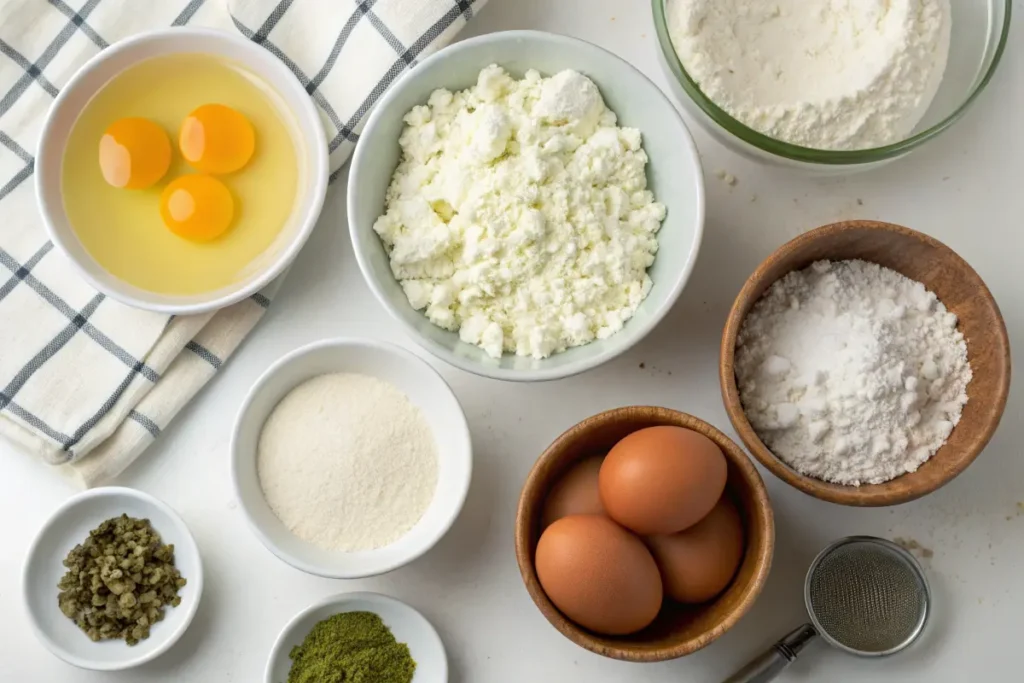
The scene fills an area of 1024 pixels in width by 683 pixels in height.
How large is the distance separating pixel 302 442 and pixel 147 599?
0.37 m

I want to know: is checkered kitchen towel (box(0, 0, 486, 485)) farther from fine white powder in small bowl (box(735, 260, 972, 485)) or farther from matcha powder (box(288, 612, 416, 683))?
fine white powder in small bowl (box(735, 260, 972, 485))

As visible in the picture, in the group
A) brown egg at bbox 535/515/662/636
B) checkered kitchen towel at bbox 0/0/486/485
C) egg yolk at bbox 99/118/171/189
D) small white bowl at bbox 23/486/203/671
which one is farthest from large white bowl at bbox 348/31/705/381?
small white bowl at bbox 23/486/203/671

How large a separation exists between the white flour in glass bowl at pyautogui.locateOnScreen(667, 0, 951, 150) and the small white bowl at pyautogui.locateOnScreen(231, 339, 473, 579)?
0.65 metres

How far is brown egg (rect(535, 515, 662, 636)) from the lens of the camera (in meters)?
1.16

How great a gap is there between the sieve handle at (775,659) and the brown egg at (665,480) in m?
0.33

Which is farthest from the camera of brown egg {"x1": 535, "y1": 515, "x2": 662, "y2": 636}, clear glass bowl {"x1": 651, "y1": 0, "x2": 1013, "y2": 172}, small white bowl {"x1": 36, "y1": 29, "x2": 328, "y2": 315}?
small white bowl {"x1": 36, "y1": 29, "x2": 328, "y2": 315}

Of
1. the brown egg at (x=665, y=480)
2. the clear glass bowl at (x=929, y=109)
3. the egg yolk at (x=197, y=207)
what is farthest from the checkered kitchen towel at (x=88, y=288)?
the brown egg at (x=665, y=480)

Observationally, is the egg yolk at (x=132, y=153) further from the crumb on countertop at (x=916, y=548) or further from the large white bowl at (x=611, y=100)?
the crumb on countertop at (x=916, y=548)

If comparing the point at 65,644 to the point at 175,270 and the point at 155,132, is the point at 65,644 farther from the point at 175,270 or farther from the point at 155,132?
the point at 155,132

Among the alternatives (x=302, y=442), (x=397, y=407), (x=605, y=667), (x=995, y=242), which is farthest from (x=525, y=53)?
(x=605, y=667)

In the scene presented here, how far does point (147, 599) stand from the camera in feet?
4.56

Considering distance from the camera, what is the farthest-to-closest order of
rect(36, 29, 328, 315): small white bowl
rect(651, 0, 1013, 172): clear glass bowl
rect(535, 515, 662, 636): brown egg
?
rect(36, 29, 328, 315): small white bowl, rect(651, 0, 1013, 172): clear glass bowl, rect(535, 515, 662, 636): brown egg

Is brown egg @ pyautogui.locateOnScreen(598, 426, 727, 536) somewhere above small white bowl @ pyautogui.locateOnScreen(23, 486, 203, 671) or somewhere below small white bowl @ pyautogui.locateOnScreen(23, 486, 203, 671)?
below

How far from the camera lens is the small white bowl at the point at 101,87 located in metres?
1.38
